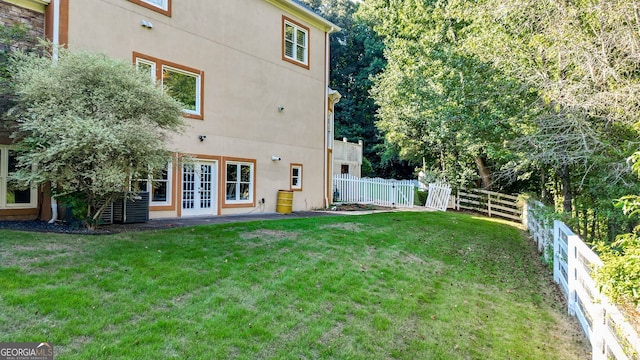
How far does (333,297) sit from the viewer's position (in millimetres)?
4840

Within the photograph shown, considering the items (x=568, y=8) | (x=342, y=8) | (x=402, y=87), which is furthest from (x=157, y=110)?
(x=342, y=8)

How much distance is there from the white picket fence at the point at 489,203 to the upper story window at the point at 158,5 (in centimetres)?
1515

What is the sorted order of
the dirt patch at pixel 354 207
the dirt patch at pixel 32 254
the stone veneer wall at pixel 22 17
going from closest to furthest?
the dirt patch at pixel 32 254 < the stone veneer wall at pixel 22 17 < the dirt patch at pixel 354 207

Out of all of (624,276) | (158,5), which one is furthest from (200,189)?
(624,276)

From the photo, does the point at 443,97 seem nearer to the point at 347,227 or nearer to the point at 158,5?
the point at 347,227

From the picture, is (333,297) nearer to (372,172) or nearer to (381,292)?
(381,292)

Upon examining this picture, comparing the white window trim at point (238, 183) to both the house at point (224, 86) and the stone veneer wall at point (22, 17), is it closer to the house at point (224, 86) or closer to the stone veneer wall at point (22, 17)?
the house at point (224, 86)

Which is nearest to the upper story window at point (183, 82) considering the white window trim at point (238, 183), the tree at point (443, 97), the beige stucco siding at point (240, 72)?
the beige stucco siding at point (240, 72)

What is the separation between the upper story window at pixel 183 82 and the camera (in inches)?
388

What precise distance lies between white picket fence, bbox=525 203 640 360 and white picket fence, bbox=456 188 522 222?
11.1m

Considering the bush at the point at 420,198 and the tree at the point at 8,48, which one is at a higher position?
the tree at the point at 8,48

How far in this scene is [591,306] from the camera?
403 cm

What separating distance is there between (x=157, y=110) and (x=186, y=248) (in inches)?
108

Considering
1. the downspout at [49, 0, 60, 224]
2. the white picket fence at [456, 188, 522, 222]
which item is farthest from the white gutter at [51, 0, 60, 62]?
the white picket fence at [456, 188, 522, 222]
